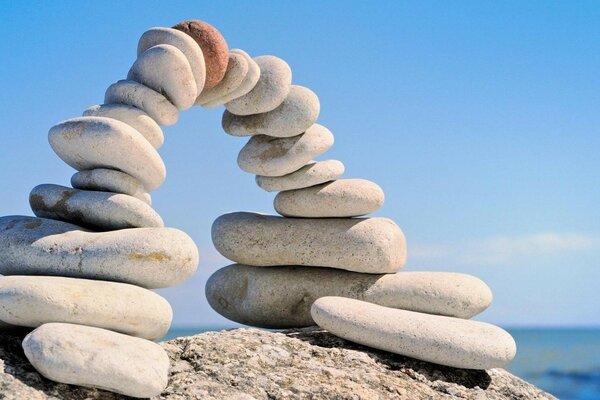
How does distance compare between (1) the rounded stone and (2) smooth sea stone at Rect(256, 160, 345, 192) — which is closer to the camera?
(1) the rounded stone

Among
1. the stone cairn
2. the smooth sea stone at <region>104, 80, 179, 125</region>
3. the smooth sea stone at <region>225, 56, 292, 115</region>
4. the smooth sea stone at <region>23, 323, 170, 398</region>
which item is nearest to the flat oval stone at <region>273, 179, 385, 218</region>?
the stone cairn

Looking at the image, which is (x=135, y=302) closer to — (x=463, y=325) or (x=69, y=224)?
(x=69, y=224)

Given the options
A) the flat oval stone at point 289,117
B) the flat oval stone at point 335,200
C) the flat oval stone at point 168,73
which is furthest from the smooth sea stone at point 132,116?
the flat oval stone at point 335,200

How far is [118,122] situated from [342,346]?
99.3 inches

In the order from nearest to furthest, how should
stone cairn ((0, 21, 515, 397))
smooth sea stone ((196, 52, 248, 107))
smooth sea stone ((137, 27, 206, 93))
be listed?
stone cairn ((0, 21, 515, 397)), smooth sea stone ((137, 27, 206, 93)), smooth sea stone ((196, 52, 248, 107))

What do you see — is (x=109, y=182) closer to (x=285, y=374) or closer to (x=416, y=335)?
(x=285, y=374)

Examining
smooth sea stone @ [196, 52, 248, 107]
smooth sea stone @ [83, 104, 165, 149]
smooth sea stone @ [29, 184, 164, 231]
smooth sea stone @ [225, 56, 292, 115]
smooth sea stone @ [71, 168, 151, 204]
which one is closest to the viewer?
smooth sea stone @ [29, 184, 164, 231]

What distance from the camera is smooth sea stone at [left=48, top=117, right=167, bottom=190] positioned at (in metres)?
6.00

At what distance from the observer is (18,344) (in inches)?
212

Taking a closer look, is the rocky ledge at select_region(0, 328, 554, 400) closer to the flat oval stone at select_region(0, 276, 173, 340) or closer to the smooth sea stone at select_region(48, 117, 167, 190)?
the flat oval stone at select_region(0, 276, 173, 340)

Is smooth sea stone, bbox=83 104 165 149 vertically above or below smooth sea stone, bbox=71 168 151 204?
above

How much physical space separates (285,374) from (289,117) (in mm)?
2781

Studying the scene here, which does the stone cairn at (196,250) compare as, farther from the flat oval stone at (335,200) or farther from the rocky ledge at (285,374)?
the rocky ledge at (285,374)

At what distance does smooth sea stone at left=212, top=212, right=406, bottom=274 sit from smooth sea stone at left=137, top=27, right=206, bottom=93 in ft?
4.95
